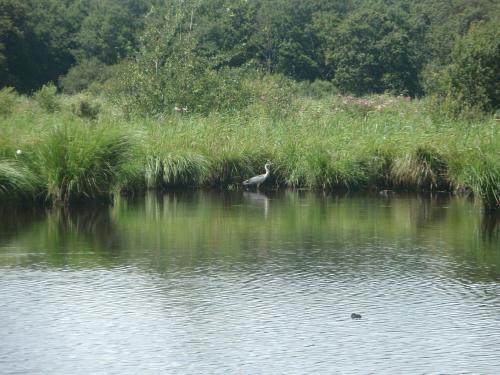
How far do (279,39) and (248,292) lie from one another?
44.9 meters

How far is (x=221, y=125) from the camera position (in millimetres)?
22594

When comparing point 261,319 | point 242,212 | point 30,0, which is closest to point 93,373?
point 261,319

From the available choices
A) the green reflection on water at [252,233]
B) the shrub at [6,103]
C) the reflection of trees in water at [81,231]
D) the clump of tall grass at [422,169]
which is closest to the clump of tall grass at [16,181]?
the green reflection on water at [252,233]

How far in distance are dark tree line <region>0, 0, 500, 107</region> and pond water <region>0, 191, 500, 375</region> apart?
3128cm

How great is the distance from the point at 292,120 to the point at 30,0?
2943 centimetres

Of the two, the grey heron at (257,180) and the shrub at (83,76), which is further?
the shrub at (83,76)

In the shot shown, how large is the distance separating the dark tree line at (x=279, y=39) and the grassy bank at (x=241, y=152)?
2260cm

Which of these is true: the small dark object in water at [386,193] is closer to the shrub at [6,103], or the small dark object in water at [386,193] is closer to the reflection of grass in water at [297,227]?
the reflection of grass in water at [297,227]

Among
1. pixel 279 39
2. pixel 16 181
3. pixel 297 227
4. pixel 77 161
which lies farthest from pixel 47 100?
pixel 279 39

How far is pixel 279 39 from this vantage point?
177 ft

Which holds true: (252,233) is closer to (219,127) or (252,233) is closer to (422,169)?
(422,169)

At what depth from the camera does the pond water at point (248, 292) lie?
26.0 feet

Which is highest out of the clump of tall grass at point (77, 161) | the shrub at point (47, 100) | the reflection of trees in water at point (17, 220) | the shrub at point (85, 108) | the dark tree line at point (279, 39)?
the dark tree line at point (279, 39)

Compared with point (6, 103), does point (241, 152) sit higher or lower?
lower
